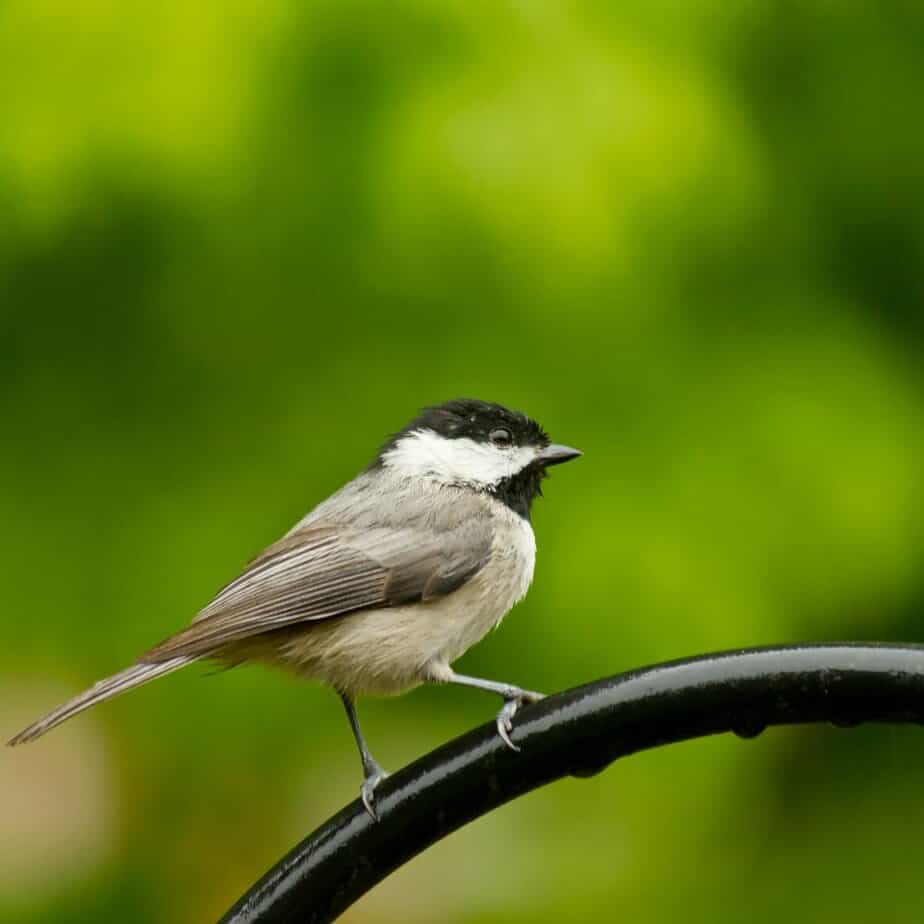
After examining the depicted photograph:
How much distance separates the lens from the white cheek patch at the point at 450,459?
2428mm

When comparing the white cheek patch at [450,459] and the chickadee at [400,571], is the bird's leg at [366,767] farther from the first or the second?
the white cheek patch at [450,459]

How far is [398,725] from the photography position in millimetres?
2385

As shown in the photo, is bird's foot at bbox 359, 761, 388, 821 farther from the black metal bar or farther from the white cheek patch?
the white cheek patch

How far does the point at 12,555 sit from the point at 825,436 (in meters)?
1.21

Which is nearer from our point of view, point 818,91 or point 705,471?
point 705,471

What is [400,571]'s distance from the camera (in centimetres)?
226

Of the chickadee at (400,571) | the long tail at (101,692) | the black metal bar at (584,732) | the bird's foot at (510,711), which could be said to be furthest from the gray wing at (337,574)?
the black metal bar at (584,732)

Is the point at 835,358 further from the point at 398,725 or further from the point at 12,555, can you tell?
the point at 12,555

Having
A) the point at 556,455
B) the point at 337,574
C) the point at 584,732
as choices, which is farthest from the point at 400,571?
the point at 584,732

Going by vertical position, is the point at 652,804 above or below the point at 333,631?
below


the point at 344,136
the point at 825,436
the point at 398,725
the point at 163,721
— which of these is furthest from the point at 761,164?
the point at 163,721

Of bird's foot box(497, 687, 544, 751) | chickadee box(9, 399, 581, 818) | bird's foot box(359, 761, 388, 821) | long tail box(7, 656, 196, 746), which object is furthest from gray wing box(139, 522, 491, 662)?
bird's foot box(497, 687, 544, 751)

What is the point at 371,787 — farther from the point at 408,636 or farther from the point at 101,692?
the point at 408,636

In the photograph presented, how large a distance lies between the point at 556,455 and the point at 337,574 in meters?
0.36
